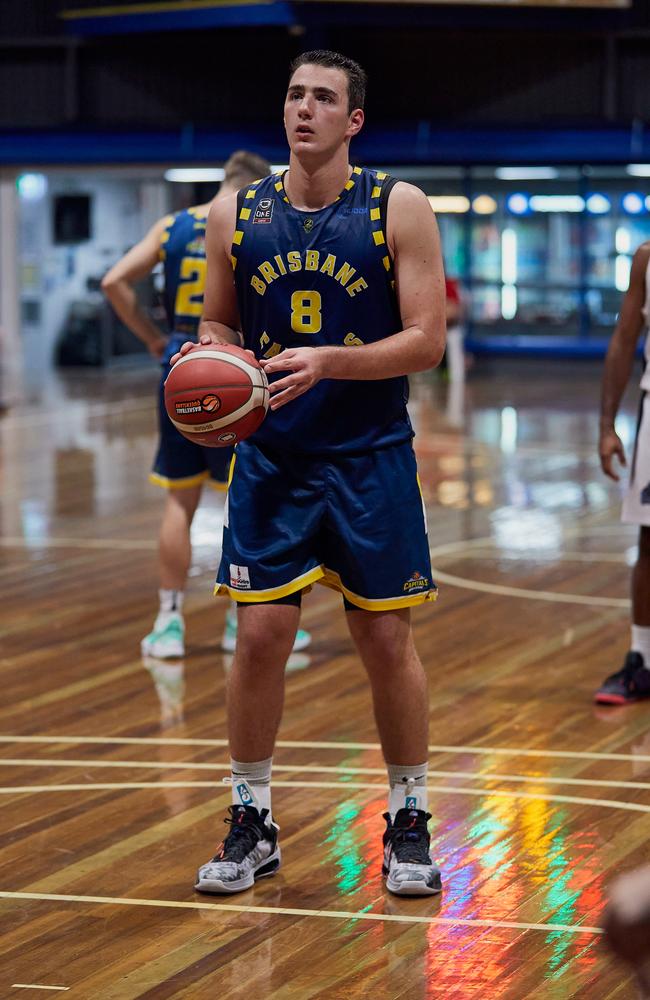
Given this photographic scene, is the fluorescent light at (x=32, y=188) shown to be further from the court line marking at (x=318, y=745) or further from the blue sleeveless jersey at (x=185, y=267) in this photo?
the court line marking at (x=318, y=745)

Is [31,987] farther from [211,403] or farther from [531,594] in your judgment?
[531,594]

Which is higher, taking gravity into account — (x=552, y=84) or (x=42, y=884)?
(x=552, y=84)

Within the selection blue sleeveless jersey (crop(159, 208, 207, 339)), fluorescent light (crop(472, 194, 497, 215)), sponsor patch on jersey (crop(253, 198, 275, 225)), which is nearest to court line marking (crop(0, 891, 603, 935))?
sponsor patch on jersey (crop(253, 198, 275, 225))

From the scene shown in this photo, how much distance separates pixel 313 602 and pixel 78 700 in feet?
6.13

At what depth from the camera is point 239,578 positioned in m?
3.79

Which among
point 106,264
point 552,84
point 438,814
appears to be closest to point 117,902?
point 438,814

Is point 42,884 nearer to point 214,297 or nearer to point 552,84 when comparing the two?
point 214,297

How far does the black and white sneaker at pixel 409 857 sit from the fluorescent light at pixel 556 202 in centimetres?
1893

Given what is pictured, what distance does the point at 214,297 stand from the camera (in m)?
3.90

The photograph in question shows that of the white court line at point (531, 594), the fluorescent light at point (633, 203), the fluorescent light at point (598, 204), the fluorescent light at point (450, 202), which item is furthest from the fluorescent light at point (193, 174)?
the white court line at point (531, 594)

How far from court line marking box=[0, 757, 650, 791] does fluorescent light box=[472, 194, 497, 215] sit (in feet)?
60.1

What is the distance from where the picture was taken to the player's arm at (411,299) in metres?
3.62

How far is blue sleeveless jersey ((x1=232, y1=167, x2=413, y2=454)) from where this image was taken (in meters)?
3.70

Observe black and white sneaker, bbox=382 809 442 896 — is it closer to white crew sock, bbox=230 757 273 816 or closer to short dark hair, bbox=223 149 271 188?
white crew sock, bbox=230 757 273 816
